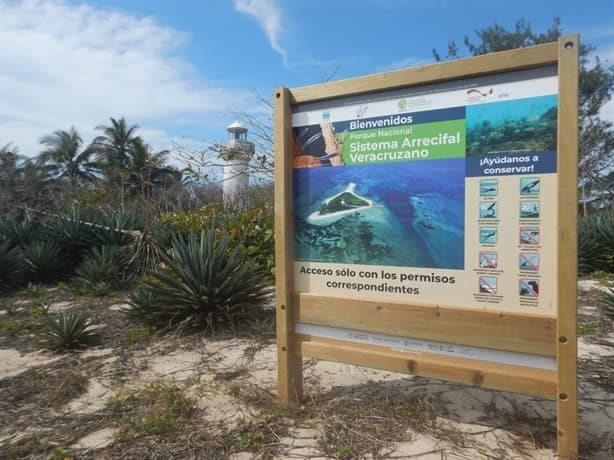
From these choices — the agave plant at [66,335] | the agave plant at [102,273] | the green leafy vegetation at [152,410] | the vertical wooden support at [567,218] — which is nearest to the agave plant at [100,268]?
the agave plant at [102,273]

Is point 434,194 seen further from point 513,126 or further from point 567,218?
point 567,218

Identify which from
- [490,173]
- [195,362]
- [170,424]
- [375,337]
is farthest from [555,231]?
[195,362]

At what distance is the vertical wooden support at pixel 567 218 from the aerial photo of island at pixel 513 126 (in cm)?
8

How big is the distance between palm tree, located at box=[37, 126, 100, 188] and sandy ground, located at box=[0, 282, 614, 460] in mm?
32884

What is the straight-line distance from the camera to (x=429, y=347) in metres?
2.85

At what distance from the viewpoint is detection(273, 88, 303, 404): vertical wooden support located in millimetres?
3223

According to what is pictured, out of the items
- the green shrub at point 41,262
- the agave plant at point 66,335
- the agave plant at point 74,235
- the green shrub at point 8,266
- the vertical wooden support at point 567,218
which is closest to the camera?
the vertical wooden support at point 567,218

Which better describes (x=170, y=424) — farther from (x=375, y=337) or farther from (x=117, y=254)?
(x=117, y=254)

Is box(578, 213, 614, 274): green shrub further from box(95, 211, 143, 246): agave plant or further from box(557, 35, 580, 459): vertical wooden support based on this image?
box(95, 211, 143, 246): agave plant

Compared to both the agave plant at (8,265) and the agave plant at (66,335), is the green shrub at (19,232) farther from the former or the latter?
the agave plant at (66,335)

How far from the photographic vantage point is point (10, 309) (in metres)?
6.92

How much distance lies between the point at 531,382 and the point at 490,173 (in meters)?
1.19

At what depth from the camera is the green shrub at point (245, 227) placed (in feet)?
29.3

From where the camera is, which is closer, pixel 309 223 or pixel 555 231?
pixel 555 231
